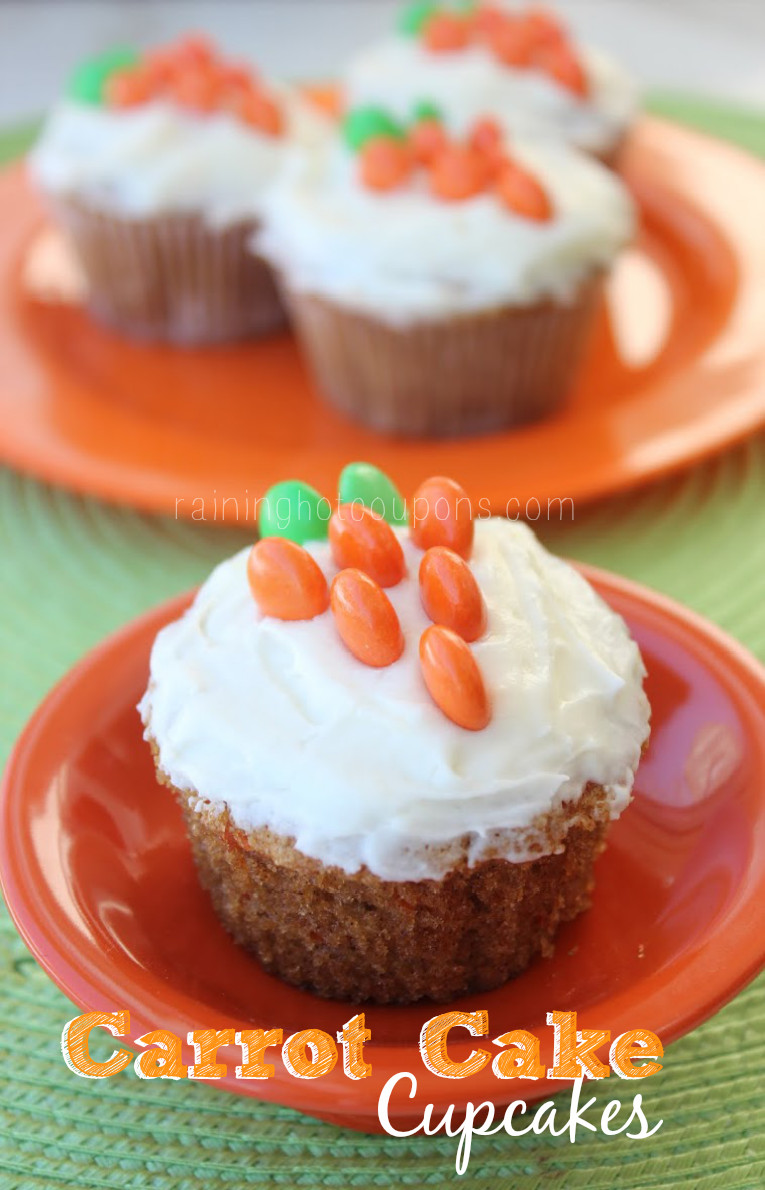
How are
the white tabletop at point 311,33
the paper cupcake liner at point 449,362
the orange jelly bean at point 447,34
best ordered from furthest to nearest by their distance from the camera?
1. the white tabletop at point 311,33
2. the orange jelly bean at point 447,34
3. the paper cupcake liner at point 449,362

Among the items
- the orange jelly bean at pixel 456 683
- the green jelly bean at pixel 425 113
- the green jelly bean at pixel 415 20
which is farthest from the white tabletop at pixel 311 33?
the orange jelly bean at pixel 456 683

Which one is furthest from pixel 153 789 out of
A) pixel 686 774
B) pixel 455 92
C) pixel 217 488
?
pixel 455 92

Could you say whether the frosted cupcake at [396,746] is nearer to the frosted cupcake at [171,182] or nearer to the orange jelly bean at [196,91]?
the frosted cupcake at [171,182]

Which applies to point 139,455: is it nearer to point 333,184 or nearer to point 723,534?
point 333,184

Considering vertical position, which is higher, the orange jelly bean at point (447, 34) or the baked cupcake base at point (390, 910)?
the orange jelly bean at point (447, 34)

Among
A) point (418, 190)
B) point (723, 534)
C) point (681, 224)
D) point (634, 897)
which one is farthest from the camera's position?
point (681, 224)

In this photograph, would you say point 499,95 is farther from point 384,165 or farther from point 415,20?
point 384,165

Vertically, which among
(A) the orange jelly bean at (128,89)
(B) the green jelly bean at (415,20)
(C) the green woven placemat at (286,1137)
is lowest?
(C) the green woven placemat at (286,1137)

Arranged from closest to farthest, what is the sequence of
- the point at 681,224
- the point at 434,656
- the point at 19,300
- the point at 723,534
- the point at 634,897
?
the point at 434,656, the point at 634,897, the point at 723,534, the point at 19,300, the point at 681,224
